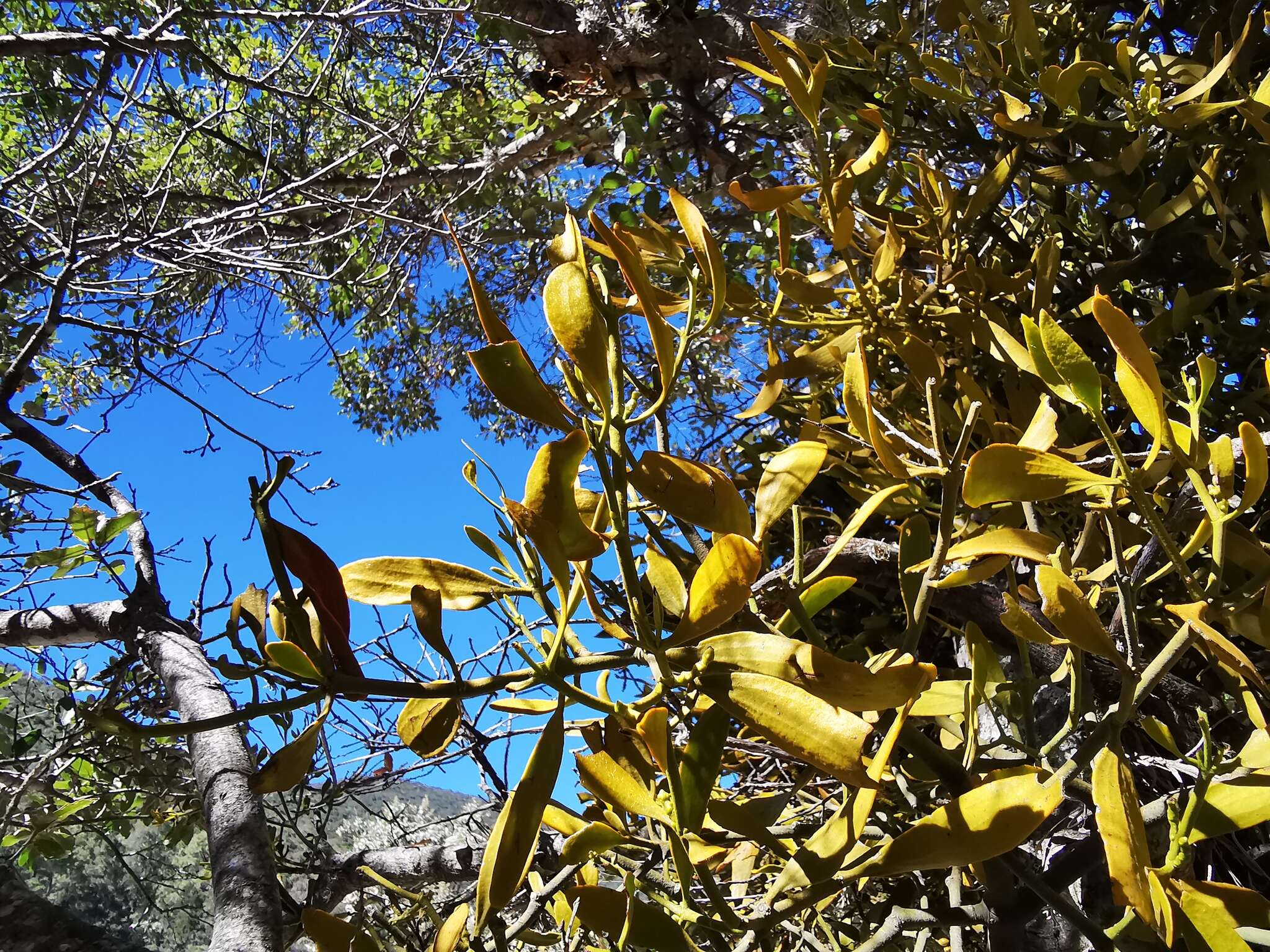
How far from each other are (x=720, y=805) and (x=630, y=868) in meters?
→ 0.33

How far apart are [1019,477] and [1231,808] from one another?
6.5 inches

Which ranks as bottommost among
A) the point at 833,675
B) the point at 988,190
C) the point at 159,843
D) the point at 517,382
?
the point at 833,675

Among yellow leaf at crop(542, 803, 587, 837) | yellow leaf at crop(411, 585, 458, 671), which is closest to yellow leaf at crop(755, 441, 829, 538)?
yellow leaf at crop(411, 585, 458, 671)

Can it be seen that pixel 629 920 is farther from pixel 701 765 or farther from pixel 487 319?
pixel 487 319

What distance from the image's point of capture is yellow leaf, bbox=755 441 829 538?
337mm

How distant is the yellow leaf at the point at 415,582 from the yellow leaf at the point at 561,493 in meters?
0.08

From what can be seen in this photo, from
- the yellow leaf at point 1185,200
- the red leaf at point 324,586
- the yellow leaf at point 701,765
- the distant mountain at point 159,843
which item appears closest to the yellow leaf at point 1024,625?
the yellow leaf at point 701,765

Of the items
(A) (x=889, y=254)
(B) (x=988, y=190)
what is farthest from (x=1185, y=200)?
(A) (x=889, y=254)

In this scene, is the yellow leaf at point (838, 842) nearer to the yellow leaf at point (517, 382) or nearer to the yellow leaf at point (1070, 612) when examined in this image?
the yellow leaf at point (1070, 612)

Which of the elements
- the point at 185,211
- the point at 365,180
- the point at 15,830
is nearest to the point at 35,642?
the point at 15,830

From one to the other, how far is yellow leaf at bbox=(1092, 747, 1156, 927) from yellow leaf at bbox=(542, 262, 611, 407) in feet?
0.75

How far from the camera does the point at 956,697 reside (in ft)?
1.40

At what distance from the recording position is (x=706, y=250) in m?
0.34

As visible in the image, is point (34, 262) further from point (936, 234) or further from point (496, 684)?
point (496, 684)
